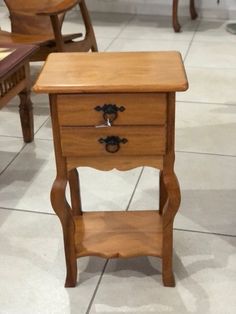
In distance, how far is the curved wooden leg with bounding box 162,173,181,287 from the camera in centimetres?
140

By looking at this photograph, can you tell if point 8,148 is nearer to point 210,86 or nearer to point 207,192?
point 207,192

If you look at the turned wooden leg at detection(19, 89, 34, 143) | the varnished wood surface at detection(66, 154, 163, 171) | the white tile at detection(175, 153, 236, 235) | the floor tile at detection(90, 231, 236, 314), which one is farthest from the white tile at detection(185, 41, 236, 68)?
the varnished wood surface at detection(66, 154, 163, 171)

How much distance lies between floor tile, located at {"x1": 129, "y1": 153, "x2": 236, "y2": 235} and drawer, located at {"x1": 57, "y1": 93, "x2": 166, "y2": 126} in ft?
2.17

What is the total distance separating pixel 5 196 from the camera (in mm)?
2049

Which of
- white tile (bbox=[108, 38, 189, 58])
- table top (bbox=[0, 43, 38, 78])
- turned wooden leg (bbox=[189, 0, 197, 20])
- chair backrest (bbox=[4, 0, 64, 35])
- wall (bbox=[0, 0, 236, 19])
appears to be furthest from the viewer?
wall (bbox=[0, 0, 236, 19])

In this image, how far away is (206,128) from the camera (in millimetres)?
2533

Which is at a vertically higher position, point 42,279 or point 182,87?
point 182,87

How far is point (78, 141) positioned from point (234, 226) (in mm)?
778

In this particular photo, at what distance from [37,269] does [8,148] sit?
88cm

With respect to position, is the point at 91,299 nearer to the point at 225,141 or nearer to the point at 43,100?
the point at 225,141

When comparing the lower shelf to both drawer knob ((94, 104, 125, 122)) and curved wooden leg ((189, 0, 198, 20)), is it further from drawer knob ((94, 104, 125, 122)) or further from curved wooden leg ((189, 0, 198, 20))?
curved wooden leg ((189, 0, 198, 20))

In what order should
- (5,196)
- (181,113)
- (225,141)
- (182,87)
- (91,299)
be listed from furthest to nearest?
(181,113) → (225,141) → (5,196) → (91,299) → (182,87)

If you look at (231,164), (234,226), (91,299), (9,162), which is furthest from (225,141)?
(91,299)

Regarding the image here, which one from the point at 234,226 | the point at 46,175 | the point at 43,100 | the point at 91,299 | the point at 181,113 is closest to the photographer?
the point at 91,299
